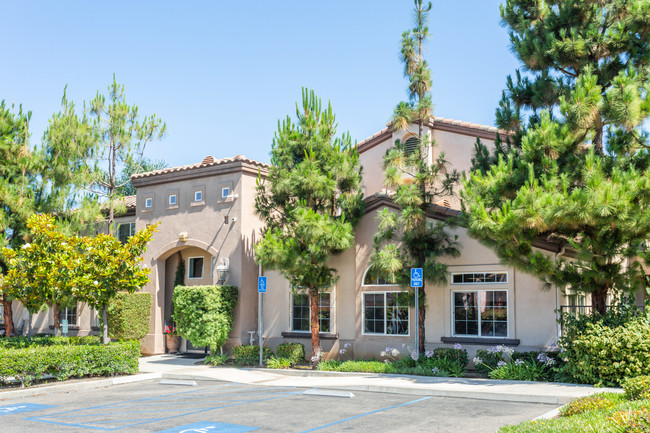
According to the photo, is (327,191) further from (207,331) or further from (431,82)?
(207,331)

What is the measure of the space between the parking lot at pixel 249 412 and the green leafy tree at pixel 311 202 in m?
4.23

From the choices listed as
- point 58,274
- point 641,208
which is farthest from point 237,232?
point 641,208

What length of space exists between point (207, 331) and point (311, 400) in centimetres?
703

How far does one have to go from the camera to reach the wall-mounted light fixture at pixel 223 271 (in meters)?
20.4

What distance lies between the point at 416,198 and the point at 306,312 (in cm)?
575

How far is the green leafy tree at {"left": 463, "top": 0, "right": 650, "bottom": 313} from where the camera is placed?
42.5ft

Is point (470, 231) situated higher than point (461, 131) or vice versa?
point (461, 131)

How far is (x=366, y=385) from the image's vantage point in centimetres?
1436

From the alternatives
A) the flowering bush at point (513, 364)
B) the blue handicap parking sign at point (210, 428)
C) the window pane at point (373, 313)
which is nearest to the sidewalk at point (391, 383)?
the flowering bush at point (513, 364)

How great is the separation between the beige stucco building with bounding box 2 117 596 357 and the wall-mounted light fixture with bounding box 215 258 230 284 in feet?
0.63

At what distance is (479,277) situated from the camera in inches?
672

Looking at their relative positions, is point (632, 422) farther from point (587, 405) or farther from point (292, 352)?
point (292, 352)

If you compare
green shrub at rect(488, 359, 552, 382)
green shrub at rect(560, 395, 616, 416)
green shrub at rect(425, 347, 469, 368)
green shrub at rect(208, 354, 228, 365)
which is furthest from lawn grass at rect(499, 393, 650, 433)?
green shrub at rect(208, 354, 228, 365)

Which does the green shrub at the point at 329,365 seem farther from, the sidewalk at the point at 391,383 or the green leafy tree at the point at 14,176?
the green leafy tree at the point at 14,176
